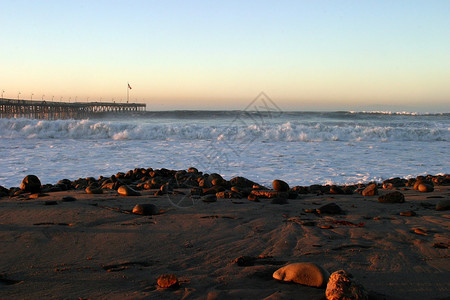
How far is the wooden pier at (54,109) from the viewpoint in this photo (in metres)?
39.8

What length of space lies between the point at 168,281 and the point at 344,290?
107 cm

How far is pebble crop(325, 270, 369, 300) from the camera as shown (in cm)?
223

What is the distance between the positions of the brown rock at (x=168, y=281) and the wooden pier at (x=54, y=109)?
135 feet

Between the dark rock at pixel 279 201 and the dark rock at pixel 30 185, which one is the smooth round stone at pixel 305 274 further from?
the dark rock at pixel 30 185

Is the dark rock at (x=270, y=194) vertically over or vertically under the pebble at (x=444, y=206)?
under

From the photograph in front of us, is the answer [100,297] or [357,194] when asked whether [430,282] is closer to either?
[100,297]

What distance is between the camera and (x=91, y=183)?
771cm

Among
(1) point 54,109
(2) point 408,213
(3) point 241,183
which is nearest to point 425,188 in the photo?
Answer: (2) point 408,213

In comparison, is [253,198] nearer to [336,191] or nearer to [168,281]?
[336,191]

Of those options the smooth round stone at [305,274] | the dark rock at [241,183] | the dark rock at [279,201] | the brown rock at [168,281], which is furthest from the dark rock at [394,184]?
the brown rock at [168,281]

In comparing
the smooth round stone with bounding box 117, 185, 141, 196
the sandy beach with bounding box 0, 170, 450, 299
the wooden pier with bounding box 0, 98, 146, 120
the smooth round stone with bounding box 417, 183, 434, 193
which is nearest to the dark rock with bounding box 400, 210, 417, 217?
the sandy beach with bounding box 0, 170, 450, 299

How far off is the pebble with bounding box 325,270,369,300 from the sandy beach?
0.12 metres

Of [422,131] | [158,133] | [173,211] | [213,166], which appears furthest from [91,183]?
[422,131]

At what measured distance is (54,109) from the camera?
153 feet
